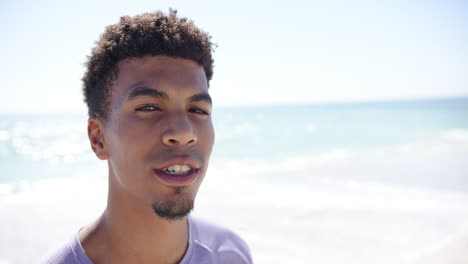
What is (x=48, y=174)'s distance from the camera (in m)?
14.2

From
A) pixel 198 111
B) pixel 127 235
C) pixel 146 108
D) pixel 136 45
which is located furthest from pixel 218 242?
pixel 136 45

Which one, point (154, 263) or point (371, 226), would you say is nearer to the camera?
Result: point (154, 263)

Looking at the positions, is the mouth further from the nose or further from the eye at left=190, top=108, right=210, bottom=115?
the eye at left=190, top=108, right=210, bottom=115

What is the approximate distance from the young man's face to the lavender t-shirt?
1.04ft

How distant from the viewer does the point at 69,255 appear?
5.17ft

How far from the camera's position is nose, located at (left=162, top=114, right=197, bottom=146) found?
148 centimetres

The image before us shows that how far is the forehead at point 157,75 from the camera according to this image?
61.2 inches

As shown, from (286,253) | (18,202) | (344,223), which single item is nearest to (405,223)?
(344,223)

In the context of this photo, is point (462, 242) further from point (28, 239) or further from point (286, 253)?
point (28, 239)

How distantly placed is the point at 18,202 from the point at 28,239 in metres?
2.85

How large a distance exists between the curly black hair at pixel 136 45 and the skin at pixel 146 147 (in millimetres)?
43

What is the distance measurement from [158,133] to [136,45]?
1.42 ft

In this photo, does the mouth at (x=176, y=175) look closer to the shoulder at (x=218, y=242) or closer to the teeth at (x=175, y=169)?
the teeth at (x=175, y=169)

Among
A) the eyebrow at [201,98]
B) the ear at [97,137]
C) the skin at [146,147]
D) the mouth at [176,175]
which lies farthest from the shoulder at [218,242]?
the eyebrow at [201,98]
